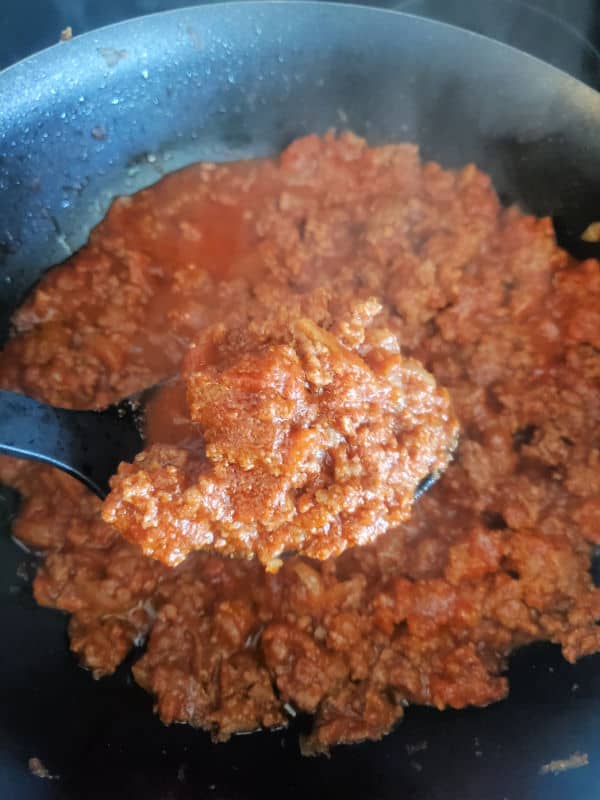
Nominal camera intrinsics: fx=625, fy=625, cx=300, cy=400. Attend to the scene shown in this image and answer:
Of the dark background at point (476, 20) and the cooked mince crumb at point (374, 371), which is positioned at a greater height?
the dark background at point (476, 20)

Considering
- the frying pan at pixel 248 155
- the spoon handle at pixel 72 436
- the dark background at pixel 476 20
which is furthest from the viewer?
the dark background at pixel 476 20

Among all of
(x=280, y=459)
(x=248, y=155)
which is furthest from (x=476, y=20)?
(x=280, y=459)

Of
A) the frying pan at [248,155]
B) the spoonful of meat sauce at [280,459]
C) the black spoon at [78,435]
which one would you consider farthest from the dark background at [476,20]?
the black spoon at [78,435]

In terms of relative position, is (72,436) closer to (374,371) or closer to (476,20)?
(374,371)

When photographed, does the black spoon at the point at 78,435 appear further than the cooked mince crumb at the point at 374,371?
No

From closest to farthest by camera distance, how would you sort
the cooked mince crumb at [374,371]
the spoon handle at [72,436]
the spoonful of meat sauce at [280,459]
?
the spoonful of meat sauce at [280,459] < the spoon handle at [72,436] < the cooked mince crumb at [374,371]

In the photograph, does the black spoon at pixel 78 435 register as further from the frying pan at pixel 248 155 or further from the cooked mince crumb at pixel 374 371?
the frying pan at pixel 248 155

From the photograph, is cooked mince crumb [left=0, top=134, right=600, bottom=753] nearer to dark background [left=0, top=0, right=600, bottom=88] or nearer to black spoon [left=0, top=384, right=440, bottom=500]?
black spoon [left=0, top=384, right=440, bottom=500]
